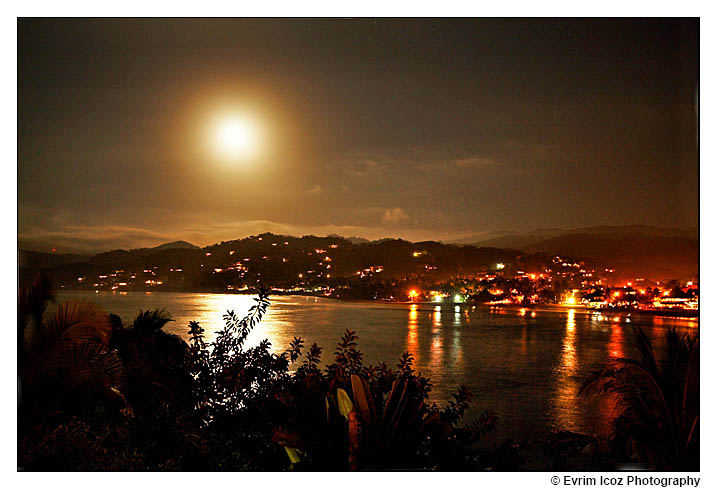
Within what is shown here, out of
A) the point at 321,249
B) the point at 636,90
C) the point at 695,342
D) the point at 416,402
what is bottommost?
the point at 416,402

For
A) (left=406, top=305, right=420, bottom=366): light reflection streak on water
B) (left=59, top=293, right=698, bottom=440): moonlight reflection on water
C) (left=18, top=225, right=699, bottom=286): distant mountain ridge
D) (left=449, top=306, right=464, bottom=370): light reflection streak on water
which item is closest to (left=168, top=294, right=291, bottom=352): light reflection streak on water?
(left=59, top=293, right=698, bottom=440): moonlight reflection on water

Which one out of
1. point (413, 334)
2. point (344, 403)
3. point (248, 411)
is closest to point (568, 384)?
point (413, 334)

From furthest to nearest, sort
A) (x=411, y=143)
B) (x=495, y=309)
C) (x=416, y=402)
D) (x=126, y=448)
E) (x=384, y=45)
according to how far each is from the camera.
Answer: (x=495, y=309), (x=411, y=143), (x=384, y=45), (x=126, y=448), (x=416, y=402)

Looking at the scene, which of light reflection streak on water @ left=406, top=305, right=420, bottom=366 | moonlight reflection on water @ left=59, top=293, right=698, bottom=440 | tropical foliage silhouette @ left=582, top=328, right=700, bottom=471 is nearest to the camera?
tropical foliage silhouette @ left=582, top=328, right=700, bottom=471

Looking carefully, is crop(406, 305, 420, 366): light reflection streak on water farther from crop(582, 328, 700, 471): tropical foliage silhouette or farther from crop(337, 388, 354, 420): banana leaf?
crop(337, 388, 354, 420): banana leaf

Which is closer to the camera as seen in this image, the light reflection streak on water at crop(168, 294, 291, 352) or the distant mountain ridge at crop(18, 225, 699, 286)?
the light reflection streak on water at crop(168, 294, 291, 352)

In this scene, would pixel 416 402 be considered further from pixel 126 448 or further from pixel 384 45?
pixel 384 45

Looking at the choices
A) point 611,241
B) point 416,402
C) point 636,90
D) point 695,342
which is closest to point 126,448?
point 416,402

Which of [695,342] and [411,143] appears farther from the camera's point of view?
[411,143]
